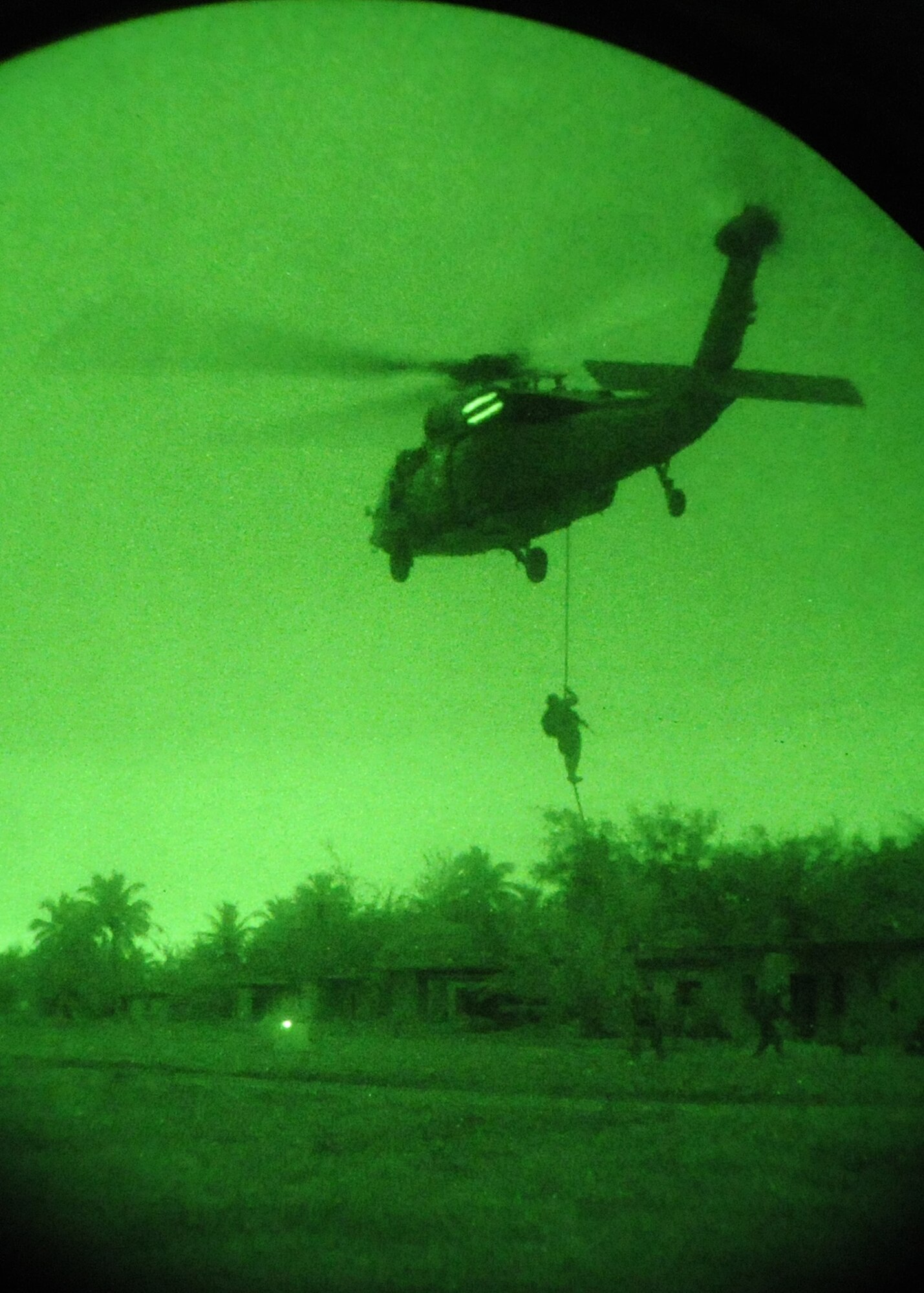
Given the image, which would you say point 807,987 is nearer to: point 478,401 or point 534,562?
point 534,562

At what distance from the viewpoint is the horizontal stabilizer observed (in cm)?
774

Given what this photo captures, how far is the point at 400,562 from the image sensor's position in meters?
9.42

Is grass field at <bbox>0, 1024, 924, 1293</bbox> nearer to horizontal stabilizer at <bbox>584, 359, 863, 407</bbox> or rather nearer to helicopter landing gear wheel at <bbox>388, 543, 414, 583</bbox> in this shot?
helicopter landing gear wheel at <bbox>388, 543, 414, 583</bbox>

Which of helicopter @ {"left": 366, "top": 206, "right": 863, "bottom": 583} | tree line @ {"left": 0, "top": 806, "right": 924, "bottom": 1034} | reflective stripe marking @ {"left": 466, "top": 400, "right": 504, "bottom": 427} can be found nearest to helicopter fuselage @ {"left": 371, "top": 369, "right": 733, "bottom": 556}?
helicopter @ {"left": 366, "top": 206, "right": 863, "bottom": 583}

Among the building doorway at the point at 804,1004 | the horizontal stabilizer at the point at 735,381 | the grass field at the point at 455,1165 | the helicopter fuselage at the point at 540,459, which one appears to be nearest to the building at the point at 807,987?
the building doorway at the point at 804,1004

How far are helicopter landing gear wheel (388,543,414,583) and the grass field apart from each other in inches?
126

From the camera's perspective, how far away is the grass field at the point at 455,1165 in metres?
5.55

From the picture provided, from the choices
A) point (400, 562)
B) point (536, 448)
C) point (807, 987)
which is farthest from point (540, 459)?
point (807, 987)

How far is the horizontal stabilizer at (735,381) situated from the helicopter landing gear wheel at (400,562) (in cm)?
208

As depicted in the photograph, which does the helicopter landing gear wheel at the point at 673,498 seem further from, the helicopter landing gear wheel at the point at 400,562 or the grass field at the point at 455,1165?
the grass field at the point at 455,1165

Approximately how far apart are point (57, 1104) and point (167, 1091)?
55 centimetres

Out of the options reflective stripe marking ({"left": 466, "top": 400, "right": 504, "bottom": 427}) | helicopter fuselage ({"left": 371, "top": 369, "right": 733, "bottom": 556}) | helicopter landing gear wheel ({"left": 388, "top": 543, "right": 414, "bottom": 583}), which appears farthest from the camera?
helicopter landing gear wheel ({"left": 388, "top": 543, "right": 414, "bottom": 583})

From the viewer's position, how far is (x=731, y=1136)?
6.54 metres

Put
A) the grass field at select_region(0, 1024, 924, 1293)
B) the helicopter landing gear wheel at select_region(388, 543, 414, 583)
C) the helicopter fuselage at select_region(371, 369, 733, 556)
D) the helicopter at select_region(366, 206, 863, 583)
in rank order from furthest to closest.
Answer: the helicopter landing gear wheel at select_region(388, 543, 414, 583) < the helicopter fuselage at select_region(371, 369, 733, 556) < the helicopter at select_region(366, 206, 863, 583) < the grass field at select_region(0, 1024, 924, 1293)
